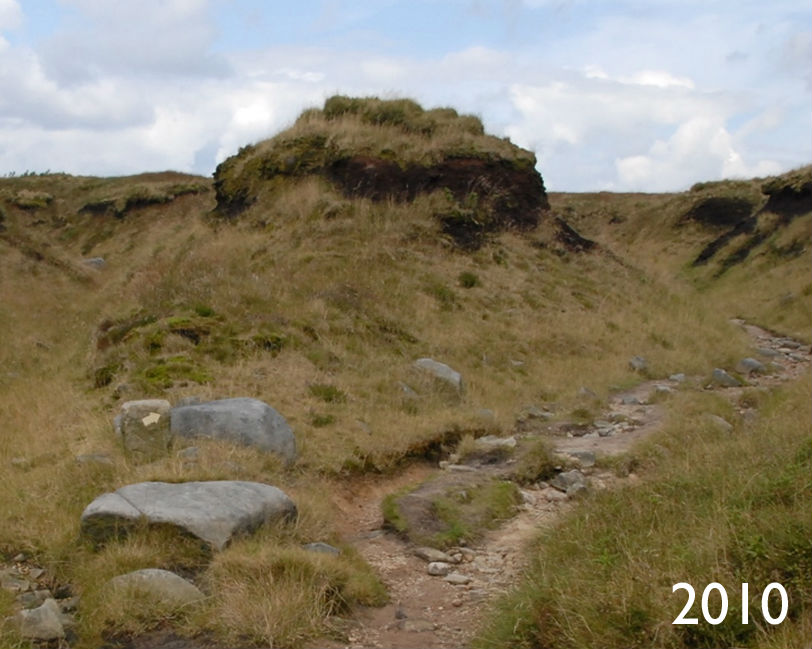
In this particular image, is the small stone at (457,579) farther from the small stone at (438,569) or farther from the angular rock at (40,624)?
the angular rock at (40,624)

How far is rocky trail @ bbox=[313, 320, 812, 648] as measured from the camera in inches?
224

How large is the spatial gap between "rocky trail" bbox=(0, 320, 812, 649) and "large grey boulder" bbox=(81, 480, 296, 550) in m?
0.57

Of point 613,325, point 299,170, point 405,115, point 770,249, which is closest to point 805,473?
point 613,325

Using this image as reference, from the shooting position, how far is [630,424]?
11.7 metres

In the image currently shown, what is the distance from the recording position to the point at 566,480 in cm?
884

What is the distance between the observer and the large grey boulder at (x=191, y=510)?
20.7 ft

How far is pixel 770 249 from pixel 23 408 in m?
27.2

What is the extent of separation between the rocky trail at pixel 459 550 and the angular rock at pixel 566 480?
3 cm

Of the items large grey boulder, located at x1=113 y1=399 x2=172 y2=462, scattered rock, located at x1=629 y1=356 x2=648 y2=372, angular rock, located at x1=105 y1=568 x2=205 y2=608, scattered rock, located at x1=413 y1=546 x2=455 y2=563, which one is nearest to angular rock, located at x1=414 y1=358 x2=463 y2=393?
scattered rock, located at x1=629 y1=356 x2=648 y2=372

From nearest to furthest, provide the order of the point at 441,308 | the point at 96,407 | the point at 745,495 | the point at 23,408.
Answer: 1. the point at 745,495
2. the point at 96,407
3. the point at 23,408
4. the point at 441,308

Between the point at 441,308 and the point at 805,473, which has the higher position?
the point at 441,308

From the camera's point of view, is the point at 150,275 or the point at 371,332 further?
the point at 150,275

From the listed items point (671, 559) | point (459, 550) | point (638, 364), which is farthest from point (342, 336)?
point (671, 559)

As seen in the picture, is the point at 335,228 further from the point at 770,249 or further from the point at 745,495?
the point at 770,249
